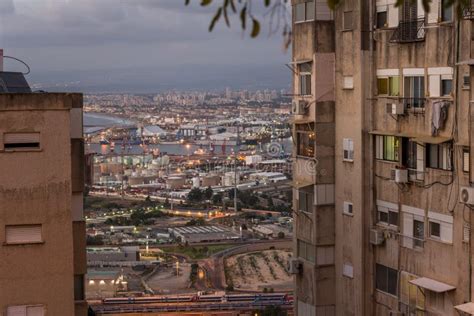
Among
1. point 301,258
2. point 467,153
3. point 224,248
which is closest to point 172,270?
point 224,248

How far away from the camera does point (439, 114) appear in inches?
233

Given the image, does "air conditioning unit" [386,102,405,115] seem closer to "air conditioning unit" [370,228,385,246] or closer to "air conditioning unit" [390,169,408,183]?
"air conditioning unit" [390,169,408,183]

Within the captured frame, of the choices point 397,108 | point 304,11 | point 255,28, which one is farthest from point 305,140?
point 255,28

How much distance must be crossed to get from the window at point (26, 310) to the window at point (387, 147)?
101 inches

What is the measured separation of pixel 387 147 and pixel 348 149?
43 cm

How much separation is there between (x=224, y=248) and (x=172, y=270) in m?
5.08

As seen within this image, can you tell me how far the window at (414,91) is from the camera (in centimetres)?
617

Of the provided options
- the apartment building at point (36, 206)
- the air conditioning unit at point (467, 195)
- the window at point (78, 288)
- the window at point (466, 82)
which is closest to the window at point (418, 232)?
the air conditioning unit at point (467, 195)

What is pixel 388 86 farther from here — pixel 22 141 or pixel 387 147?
pixel 22 141

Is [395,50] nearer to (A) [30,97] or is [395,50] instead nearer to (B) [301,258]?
(B) [301,258]

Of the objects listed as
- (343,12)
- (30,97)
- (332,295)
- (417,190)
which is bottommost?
(332,295)

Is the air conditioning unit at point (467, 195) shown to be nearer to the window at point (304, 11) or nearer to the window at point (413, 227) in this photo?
the window at point (413, 227)

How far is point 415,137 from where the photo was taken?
A: 6.14 metres

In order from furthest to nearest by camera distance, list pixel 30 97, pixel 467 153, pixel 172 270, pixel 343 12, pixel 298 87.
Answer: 1. pixel 172 270
2. pixel 298 87
3. pixel 343 12
4. pixel 467 153
5. pixel 30 97
